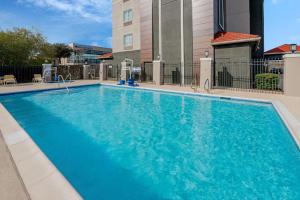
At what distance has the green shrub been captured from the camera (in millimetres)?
14555

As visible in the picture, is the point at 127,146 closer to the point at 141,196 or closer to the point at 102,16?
the point at 141,196

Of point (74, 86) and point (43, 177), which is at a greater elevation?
point (74, 86)

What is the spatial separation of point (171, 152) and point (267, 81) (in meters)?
12.4

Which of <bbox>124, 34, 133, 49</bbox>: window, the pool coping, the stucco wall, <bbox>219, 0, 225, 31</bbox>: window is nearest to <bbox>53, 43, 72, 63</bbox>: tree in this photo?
the stucco wall

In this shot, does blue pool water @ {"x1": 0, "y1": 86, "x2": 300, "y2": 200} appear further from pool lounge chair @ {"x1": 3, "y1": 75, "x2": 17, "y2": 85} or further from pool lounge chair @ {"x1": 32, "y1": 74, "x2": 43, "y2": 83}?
pool lounge chair @ {"x1": 32, "y1": 74, "x2": 43, "y2": 83}

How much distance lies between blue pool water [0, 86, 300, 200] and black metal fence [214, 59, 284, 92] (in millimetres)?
5603

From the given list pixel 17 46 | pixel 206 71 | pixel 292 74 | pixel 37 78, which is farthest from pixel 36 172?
pixel 17 46

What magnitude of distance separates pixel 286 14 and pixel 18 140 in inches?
726

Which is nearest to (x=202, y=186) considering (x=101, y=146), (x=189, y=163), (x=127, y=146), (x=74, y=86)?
(x=189, y=163)

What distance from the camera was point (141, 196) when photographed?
371cm

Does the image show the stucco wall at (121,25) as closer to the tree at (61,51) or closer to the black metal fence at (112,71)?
the black metal fence at (112,71)

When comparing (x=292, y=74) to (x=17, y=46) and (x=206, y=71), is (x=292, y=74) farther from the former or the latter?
(x=17, y=46)

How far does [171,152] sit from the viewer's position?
5527mm

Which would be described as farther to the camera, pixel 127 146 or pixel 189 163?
pixel 127 146
